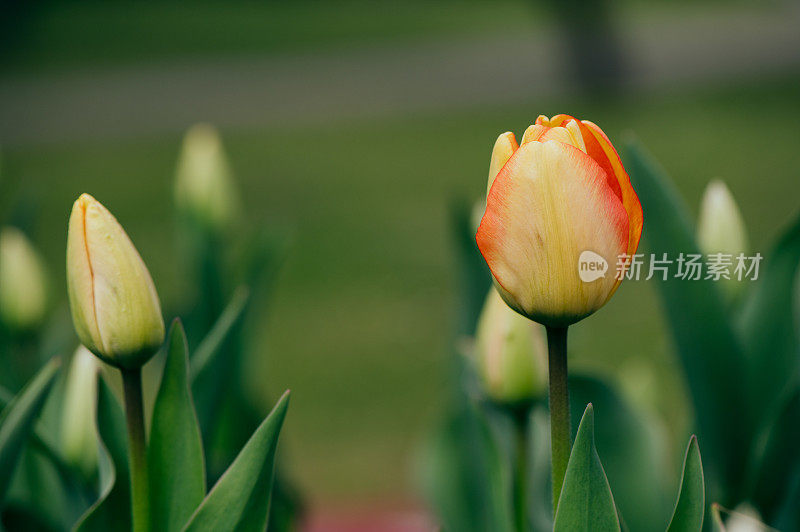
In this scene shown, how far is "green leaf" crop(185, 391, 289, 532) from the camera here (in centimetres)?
49

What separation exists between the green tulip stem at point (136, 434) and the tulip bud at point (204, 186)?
53 centimetres

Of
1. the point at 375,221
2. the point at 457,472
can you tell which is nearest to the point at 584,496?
the point at 457,472

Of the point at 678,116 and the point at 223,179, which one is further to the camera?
the point at 678,116

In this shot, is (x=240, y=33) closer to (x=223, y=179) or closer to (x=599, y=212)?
(x=223, y=179)

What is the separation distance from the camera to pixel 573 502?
452 mm

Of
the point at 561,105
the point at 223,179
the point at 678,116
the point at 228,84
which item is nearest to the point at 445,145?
the point at 561,105

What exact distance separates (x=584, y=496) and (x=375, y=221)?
4.20 metres

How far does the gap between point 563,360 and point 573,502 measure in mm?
72

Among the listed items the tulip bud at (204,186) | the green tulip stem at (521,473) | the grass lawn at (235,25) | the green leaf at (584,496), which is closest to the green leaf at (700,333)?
the green tulip stem at (521,473)

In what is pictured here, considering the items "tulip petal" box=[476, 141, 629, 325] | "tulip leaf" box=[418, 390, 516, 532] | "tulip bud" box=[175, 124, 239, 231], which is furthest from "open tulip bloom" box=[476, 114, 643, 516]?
"tulip bud" box=[175, 124, 239, 231]

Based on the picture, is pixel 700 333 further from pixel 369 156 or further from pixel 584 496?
pixel 369 156

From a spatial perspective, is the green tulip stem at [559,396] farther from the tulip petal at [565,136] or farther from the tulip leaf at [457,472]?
the tulip leaf at [457,472]

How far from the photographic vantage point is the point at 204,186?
1.02 m

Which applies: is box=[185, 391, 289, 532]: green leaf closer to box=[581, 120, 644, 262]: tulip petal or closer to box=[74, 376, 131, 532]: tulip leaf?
box=[74, 376, 131, 532]: tulip leaf
